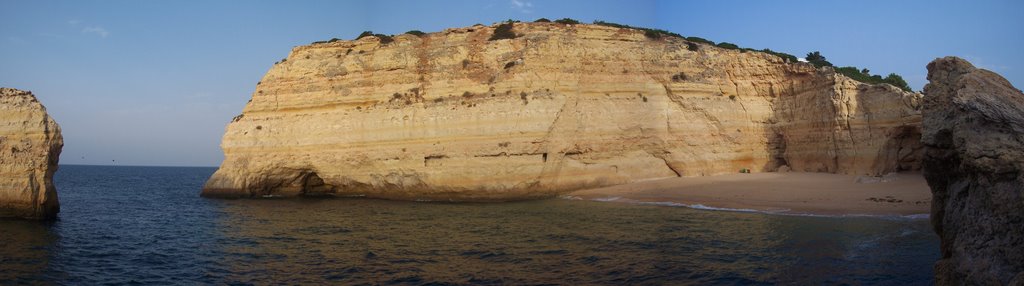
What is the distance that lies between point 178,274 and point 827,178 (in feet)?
67.8

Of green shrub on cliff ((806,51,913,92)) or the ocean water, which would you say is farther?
green shrub on cliff ((806,51,913,92))

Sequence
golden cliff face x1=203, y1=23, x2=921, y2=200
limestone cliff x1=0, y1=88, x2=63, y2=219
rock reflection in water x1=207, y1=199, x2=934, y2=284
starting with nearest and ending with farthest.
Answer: rock reflection in water x1=207, y1=199, x2=934, y2=284 → limestone cliff x1=0, y1=88, x2=63, y2=219 → golden cliff face x1=203, y1=23, x2=921, y2=200

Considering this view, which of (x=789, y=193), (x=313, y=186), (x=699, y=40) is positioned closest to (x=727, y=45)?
(x=699, y=40)

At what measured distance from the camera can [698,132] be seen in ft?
81.5

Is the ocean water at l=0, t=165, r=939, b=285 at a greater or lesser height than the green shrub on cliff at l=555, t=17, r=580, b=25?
lesser

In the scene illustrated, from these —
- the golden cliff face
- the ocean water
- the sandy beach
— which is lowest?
the ocean water

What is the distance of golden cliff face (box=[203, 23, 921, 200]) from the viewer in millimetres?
22906

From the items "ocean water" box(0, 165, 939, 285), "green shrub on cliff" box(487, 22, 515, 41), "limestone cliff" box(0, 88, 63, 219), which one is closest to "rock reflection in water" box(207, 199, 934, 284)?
"ocean water" box(0, 165, 939, 285)

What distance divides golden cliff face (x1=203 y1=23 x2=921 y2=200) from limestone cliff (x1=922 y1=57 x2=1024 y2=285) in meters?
16.9

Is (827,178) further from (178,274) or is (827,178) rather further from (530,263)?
(178,274)

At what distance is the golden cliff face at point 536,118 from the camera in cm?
2291

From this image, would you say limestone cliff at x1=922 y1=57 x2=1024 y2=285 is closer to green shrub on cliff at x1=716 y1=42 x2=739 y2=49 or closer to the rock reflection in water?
the rock reflection in water

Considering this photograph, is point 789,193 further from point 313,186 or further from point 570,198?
point 313,186

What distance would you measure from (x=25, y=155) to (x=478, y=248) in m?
14.0
